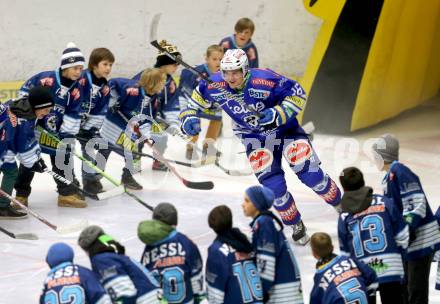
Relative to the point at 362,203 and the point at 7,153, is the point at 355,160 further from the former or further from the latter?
the point at 362,203

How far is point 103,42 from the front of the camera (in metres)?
10.3

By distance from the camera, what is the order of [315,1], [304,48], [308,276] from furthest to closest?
[304,48] < [315,1] < [308,276]

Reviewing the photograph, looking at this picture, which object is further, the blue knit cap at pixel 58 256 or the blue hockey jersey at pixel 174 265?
the blue hockey jersey at pixel 174 265

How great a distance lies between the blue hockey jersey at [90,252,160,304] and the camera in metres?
4.24

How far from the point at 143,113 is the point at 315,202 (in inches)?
55.0

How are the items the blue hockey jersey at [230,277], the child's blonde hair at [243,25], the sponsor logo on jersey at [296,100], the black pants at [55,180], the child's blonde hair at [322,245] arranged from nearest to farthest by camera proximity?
the blue hockey jersey at [230,277], the child's blonde hair at [322,245], the sponsor logo on jersey at [296,100], the black pants at [55,180], the child's blonde hair at [243,25]

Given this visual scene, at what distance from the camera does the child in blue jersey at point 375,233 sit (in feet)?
15.9

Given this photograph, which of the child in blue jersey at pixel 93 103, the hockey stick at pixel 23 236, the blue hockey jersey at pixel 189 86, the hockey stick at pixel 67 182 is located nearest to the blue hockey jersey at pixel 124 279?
the hockey stick at pixel 23 236

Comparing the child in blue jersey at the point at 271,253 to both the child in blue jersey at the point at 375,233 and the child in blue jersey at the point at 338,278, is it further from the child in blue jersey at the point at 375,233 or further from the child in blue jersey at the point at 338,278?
the child in blue jersey at the point at 375,233

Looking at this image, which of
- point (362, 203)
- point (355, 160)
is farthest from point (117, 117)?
point (362, 203)

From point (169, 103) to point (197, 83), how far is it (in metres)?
0.77

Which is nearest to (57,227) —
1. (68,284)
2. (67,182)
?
(67,182)

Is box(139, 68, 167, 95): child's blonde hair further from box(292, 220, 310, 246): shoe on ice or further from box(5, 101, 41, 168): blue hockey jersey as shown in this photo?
box(292, 220, 310, 246): shoe on ice

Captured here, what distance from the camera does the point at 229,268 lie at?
441 centimetres
